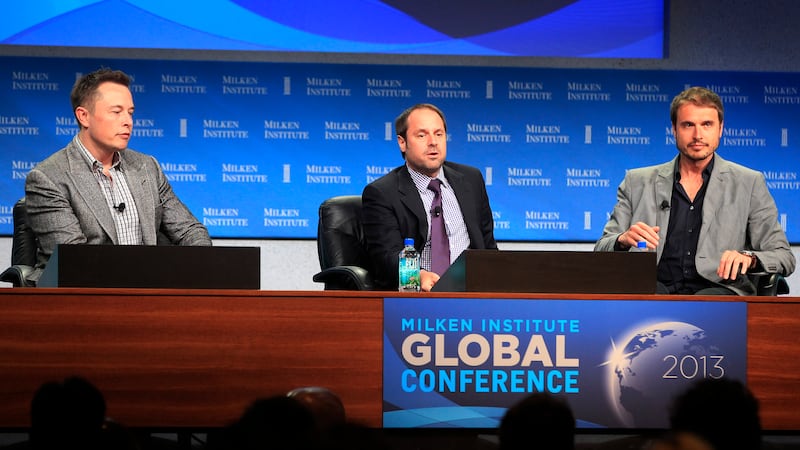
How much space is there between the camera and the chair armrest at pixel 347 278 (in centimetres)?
387

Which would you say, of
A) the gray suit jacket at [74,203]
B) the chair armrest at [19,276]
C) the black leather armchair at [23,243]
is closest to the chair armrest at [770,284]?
the gray suit jacket at [74,203]

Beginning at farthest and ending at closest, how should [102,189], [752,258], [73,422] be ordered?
[102,189] → [752,258] → [73,422]

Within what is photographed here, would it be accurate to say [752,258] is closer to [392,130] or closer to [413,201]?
[413,201]

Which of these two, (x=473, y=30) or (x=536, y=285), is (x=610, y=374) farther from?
(x=473, y=30)

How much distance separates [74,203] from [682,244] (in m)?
2.35

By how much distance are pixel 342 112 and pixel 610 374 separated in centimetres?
305

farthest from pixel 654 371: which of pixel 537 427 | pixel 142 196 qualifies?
pixel 142 196

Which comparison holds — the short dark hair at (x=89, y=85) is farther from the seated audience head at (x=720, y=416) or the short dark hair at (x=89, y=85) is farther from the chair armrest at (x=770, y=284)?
the seated audience head at (x=720, y=416)

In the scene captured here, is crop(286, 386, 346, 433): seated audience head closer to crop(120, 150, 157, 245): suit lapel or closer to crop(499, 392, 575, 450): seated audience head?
crop(499, 392, 575, 450): seated audience head

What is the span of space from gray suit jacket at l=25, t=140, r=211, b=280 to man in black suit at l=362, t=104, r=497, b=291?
90 centimetres

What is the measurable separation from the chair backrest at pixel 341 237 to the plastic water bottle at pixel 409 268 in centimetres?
34

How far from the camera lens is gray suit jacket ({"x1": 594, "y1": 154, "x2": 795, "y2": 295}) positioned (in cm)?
381

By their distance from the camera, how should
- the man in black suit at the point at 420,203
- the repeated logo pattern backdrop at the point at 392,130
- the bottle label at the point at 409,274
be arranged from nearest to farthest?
the bottle label at the point at 409,274 → the man in black suit at the point at 420,203 → the repeated logo pattern backdrop at the point at 392,130

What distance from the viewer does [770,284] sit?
3.75 m
